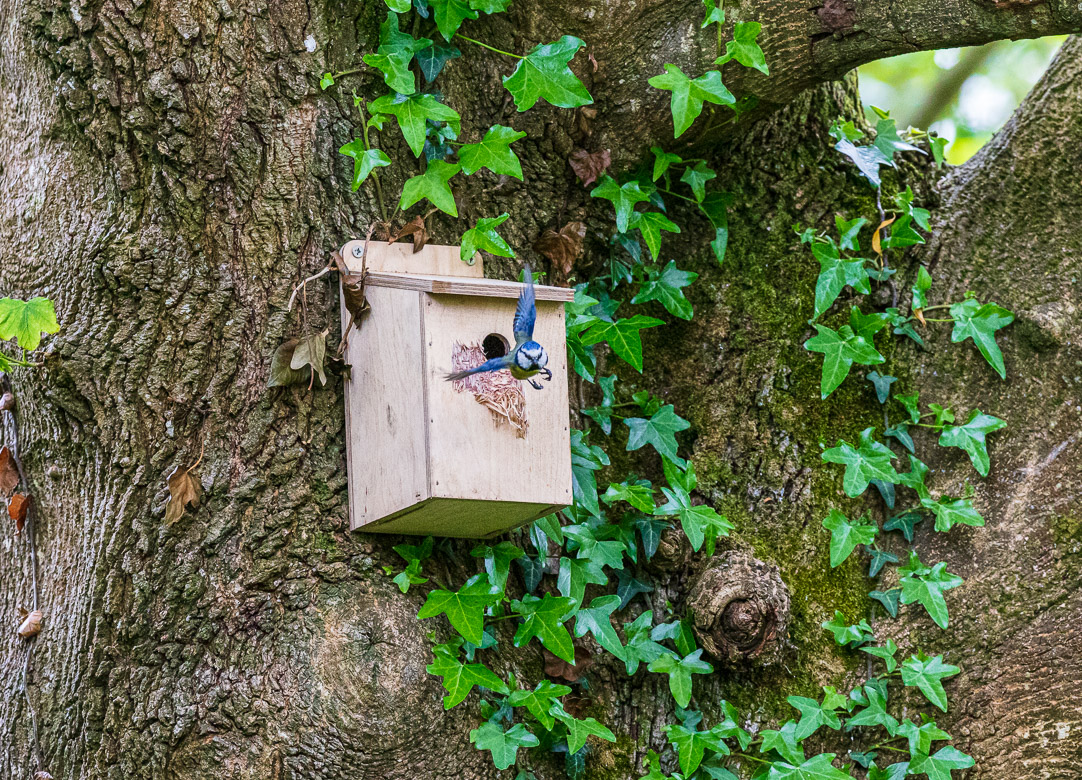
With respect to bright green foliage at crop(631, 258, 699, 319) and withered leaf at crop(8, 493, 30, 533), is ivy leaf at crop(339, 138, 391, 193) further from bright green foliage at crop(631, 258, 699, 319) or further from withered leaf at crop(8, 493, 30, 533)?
withered leaf at crop(8, 493, 30, 533)

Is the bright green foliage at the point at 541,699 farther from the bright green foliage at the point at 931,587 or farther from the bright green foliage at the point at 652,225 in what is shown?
the bright green foliage at the point at 652,225

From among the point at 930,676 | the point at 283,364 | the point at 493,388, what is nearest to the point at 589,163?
the point at 493,388

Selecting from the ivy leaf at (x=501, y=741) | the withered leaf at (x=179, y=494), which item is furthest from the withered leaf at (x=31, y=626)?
the ivy leaf at (x=501, y=741)

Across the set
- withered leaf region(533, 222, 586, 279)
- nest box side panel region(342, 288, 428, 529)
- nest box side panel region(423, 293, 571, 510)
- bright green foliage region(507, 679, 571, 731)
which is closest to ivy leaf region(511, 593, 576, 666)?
bright green foliage region(507, 679, 571, 731)

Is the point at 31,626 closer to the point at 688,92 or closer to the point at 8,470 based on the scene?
the point at 8,470

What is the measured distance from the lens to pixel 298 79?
2.38 metres

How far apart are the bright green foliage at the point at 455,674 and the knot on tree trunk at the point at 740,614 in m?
0.58

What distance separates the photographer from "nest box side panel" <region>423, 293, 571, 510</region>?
2018mm

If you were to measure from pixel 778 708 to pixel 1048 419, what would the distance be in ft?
3.47

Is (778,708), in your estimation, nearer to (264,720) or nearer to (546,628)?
(546,628)

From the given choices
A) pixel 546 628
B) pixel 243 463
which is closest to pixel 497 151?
pixel 243 463

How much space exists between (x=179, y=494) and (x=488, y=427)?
0.73 meters

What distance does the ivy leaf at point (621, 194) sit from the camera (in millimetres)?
2629

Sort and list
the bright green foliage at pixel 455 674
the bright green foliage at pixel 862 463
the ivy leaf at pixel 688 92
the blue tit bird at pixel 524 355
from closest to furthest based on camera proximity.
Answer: the blue tit bird at pixel 524 355 < the bright green foliage at pixel 455 674 < the ivy leaf at pixel 688 92 < the bright green foliage at pixel 862 463
